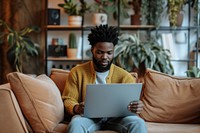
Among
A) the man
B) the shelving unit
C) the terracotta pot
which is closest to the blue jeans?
the man

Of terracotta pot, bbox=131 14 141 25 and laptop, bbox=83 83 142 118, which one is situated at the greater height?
terracotta pot, bbox=131 14 141 25

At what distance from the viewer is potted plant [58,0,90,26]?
14.0 feet

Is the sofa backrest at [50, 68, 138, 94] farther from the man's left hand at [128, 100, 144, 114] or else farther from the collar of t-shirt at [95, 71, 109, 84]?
the man's left hand at [128, 100, 144, 114]

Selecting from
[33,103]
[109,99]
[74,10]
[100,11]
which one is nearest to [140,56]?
[100,11]

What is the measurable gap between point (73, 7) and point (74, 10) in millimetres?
41

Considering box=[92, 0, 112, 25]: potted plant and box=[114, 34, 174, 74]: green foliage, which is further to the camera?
box=[92, 0, 112, 25]: potted plant

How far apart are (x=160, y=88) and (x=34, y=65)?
2528mm

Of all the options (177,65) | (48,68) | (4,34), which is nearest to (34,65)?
(48,68)

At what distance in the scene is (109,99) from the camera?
214 cm

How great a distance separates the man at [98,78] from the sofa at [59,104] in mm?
112

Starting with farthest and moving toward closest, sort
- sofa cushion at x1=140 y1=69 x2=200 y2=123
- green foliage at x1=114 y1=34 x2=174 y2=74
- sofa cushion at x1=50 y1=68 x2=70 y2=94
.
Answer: green foliage at x1=114 y1=34 x2=174 y2=74, sofa cushion at x1=50 y1=68 x2=70 y2=94, sofa cushion at x1=140 y1=69 x2=200 y2=123

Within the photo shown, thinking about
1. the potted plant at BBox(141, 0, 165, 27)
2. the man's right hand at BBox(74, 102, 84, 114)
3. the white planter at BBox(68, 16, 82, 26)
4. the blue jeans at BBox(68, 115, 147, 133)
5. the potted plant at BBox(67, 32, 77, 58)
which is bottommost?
the blue jeans at BBox(68, 115, 147, 133)

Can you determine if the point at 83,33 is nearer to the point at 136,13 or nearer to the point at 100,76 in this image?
the point at 136,13

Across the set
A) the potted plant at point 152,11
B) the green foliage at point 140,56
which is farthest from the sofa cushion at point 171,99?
the potted plant at point 152,11
